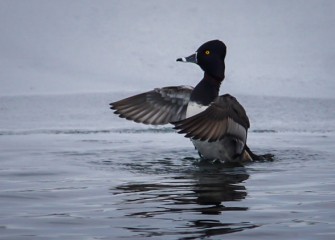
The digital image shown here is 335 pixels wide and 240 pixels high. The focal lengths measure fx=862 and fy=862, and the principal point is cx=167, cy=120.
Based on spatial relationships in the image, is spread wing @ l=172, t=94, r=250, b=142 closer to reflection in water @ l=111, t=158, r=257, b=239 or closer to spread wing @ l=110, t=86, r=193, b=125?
reflection in water @ l=111, t=158, r=257, b=239

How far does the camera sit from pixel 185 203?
185 inches

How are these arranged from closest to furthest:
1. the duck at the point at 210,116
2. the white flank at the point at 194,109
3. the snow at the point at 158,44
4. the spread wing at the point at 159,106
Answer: the duck at the point at 210,116, the white flank at the point at 194,109, the spread wing at the point at 159,106, the snow at the point at 158,44

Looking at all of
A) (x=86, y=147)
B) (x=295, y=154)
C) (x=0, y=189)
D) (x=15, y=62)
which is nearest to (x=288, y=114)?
(x=295, y=154)

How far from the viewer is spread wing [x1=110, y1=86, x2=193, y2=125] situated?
26.5ft

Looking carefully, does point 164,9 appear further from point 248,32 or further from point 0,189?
point 0,189

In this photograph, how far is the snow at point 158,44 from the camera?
414 inches

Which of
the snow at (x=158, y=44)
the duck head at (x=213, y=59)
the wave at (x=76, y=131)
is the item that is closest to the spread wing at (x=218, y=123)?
the duck head at (x=213, y=59)

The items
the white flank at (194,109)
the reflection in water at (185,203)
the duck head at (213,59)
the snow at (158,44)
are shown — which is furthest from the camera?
the snow at (158,44)

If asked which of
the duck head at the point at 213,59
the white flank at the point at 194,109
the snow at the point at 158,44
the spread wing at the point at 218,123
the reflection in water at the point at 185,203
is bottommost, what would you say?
the reflection in water at the point at 185,203

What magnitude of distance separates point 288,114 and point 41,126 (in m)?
2.72

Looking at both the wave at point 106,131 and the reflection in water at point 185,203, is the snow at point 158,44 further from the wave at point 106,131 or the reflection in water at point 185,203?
the reflection in water at point 185,203

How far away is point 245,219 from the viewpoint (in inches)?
167

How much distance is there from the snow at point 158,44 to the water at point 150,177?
0.43 meters

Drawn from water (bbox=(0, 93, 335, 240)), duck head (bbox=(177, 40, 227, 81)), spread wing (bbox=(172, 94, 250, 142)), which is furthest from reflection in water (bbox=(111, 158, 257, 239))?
duck head (bbox=(177, 40, 227, 81))
